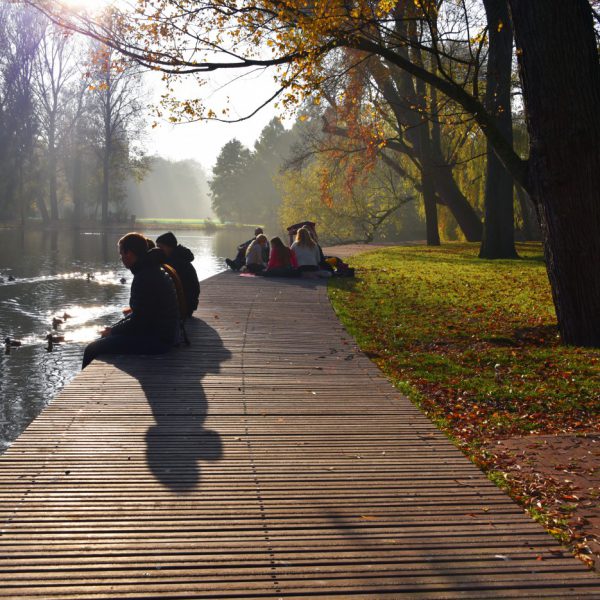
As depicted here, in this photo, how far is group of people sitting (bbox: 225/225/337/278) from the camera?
17719mm

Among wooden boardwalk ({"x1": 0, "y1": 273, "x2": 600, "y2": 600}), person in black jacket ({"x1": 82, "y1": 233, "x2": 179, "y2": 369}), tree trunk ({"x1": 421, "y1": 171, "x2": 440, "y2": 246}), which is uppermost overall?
tree trunk ({"x1": 421, "y1": 171, "x2": 440, "y2": 246})

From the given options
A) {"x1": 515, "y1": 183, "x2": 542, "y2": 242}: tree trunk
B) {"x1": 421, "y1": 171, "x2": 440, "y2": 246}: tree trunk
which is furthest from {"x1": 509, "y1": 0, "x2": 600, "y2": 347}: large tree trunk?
{"x1": 515, "y1": 183, "x2": 542, "y2": 242}: tree trunk

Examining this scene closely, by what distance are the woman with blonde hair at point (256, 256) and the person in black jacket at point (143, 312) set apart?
1002cm

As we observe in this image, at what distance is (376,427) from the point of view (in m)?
5.76

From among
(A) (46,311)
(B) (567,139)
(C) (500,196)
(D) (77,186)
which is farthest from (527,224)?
(D) (77,186)

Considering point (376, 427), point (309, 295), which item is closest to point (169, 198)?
point (309, 295)

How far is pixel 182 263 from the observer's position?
35.6 feet

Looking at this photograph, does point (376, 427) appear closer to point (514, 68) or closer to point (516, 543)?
point (516, 543)

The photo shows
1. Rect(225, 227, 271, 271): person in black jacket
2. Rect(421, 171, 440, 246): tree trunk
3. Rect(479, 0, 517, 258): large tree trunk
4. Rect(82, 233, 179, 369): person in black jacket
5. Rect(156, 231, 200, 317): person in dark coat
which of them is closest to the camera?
Rect(82, 233, 179, 369): person in black jacket

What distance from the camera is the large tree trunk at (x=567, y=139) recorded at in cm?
794

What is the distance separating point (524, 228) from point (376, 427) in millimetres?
29364

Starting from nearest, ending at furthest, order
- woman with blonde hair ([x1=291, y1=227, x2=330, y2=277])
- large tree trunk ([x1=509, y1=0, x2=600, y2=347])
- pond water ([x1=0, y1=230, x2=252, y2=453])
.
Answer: large tree trunk ([x1=509, y1=0, x2=600, y2=347]) < pond water ([x1=0, y1=230, x2=252, y2=453]) < woman with blonde hair ([x1=291, y1=227, x2=330, y2=277])

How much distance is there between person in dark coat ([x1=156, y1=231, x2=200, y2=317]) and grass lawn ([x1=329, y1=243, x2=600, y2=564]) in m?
2.38

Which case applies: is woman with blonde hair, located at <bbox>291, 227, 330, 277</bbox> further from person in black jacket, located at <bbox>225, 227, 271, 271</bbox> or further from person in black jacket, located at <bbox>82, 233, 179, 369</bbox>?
person in black jacket, located at <bbox>82, 233, 179, 369</bbox>
